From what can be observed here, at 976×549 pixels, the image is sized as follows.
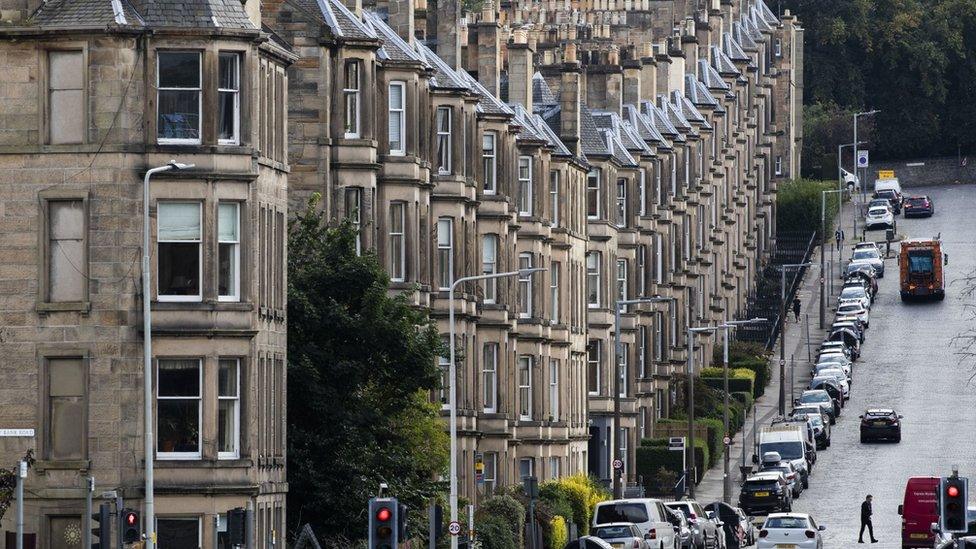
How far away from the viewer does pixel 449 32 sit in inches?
3501

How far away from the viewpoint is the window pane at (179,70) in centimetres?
5881

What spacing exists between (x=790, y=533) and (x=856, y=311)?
256 feet

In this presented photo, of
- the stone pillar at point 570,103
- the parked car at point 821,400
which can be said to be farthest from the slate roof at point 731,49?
the stone pillar at point 570,103

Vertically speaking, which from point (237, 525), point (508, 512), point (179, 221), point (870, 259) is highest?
point (179, 221)

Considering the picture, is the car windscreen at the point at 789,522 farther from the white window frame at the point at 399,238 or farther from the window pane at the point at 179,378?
the window pane at the point at 179,378

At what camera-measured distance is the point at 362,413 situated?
68250 millimetres

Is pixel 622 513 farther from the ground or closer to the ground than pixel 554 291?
closer to the ground

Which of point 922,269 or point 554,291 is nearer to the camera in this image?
point 554,291

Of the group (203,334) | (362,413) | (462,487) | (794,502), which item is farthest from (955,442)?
(203,334)

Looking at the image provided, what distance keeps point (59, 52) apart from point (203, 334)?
6352mm

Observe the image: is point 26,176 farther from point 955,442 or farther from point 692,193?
point 692,193

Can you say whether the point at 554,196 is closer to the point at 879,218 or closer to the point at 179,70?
the point at 179,70

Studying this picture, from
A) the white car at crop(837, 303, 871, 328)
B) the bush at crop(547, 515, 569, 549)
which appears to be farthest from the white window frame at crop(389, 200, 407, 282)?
the white car at crop(837, 303, 871, 328)

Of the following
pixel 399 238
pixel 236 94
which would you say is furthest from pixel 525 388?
pixel 236 94
